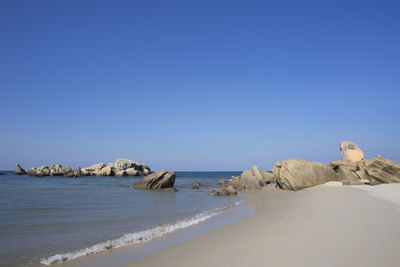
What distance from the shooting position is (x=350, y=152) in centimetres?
4481

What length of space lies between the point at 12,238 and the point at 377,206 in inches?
580

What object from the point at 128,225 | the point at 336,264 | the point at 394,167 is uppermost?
the point at 394,167

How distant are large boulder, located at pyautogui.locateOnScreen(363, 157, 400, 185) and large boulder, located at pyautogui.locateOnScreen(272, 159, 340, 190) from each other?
5.60 metres

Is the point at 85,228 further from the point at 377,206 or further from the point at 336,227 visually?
the point at 377,206

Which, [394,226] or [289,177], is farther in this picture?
[289,177]

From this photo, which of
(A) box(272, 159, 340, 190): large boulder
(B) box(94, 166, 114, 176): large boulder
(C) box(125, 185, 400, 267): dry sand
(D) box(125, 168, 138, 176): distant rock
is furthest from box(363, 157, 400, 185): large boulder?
(B) box(94, 166, 114, 176): large boulder

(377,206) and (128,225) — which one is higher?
(377,206)

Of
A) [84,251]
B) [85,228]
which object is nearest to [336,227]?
[84,251]

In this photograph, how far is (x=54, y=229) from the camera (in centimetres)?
1045

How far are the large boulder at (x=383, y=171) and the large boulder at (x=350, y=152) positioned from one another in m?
22.3

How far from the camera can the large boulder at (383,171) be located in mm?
23031

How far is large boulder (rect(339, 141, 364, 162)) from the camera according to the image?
4438 cm

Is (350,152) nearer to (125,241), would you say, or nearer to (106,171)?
(125,241)

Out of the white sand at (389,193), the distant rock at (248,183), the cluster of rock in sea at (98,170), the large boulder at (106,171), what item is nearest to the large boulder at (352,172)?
the distant rock at (248,183)
